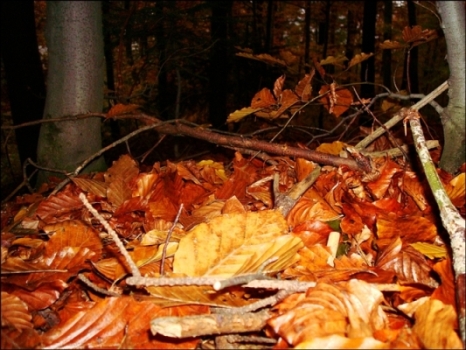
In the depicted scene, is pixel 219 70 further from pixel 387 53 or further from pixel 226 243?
pixel 387 53

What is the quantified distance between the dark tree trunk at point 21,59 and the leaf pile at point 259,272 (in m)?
3.96

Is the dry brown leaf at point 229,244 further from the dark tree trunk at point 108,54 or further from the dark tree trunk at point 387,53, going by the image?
the dark tree trunk at point 387,53

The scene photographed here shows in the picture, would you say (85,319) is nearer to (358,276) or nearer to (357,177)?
(358,276)

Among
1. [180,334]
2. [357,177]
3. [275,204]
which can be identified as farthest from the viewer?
[357,177]

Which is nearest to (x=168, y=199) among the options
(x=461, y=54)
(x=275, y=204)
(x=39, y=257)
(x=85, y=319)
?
(x=275, y=204)

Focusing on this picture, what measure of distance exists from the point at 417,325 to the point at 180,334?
0.39 meters

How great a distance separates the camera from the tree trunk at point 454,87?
4.55 feet

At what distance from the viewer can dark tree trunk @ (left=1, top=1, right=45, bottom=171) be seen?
455 cm

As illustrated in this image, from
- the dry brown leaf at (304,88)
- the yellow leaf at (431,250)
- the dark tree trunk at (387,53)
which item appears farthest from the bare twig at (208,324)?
the dark tree trunk at (387,53)

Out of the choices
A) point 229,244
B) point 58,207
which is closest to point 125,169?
point 58,207

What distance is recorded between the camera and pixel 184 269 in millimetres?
789

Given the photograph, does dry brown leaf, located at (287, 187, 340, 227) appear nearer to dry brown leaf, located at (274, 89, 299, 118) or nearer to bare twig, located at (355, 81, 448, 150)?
bare twig, located at (355, 81, 448, 150)

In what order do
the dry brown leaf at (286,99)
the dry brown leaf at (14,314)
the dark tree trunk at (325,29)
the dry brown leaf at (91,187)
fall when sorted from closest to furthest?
1. the dry brown leaf at (14,314)
2. the dry brown leaf at (91,187)
3. the dry brown leaf at (286,99)
4. the dark tree trunk at (325,29)

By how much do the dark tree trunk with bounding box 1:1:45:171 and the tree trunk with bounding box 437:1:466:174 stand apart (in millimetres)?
4495
